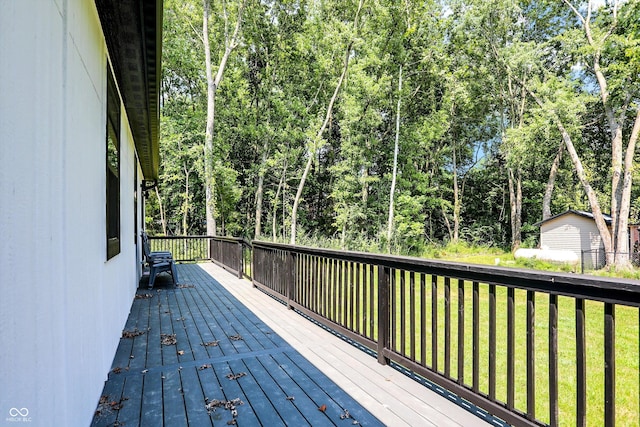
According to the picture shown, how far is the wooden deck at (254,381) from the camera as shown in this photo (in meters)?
2.19

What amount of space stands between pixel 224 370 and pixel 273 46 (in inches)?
671

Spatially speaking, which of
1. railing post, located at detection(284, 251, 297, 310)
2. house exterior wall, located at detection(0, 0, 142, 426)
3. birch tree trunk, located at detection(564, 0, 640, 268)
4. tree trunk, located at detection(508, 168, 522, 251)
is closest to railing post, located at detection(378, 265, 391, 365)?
railing post, located at detection(284, 251, 297, 310)

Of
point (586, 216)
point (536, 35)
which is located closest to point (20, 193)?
point (586, 216)

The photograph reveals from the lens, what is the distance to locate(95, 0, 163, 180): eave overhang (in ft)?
7.24

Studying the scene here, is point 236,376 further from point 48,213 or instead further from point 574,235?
point 574,235

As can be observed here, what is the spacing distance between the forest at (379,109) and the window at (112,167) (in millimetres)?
9989

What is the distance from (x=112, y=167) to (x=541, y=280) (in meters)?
3.31

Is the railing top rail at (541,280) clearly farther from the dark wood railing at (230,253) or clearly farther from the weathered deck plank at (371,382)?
the dark wood railing at (230,253)

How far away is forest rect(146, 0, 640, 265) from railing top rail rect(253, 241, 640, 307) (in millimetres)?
11837

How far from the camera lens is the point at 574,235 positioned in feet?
53.7

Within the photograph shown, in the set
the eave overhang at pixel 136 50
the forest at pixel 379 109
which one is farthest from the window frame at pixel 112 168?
the forest at pixel 379 109

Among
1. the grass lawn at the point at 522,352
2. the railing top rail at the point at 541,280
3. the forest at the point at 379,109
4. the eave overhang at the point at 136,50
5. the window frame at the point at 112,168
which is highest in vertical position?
the forest at the point at 379,109

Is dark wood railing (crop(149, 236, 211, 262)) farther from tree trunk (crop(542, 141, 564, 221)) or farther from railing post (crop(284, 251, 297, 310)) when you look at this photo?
tree trunk (crop(542, 141, 564, 221))

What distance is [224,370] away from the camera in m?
2.90
